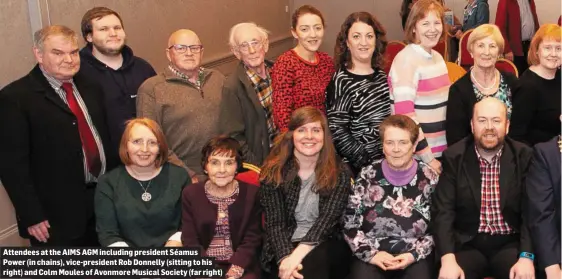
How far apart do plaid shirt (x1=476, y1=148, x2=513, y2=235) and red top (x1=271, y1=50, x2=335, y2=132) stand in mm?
970

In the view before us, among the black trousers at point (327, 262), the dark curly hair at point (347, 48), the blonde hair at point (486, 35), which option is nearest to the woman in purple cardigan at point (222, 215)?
the black trousers at point (327, 262)

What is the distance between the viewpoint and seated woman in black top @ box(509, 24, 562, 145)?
341 centimetres

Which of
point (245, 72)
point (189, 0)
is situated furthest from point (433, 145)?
point (189, 0)

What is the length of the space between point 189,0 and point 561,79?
4.02 m

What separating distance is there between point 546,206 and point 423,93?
0.83 meters

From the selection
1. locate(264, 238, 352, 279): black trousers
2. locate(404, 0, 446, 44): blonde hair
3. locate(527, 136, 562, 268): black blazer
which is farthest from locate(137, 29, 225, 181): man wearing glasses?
locate(527, 136, 562, 268): black blazer

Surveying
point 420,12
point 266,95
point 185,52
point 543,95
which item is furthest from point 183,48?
point 543,95

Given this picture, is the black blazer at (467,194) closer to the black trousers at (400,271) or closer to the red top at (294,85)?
the black trousers at (400,271)

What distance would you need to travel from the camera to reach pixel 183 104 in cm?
329

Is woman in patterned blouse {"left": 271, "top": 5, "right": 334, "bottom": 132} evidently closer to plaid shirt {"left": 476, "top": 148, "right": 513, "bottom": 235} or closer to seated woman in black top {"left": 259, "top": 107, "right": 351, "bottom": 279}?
seated woman in black top {"left": 259, "top": 107, "right": 351, "bottom": 279}

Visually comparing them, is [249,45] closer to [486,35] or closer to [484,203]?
[486,35]

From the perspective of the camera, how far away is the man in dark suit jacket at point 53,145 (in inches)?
110

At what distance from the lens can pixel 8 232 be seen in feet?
13.1

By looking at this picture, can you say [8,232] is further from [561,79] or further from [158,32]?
[561,79]
